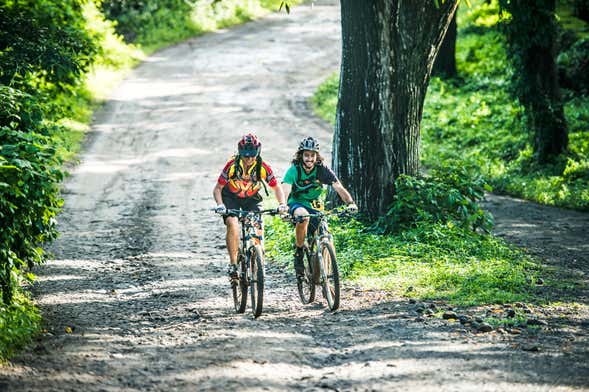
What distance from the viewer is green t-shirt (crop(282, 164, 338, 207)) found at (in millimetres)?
8719

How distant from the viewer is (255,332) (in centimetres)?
763

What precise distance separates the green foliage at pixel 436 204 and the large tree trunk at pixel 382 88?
25cm

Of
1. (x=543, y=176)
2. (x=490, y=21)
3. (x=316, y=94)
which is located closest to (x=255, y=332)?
(x=543, y=176)

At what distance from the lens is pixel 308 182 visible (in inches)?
344

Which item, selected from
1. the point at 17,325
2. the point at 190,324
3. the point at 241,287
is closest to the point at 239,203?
the point at 241,287

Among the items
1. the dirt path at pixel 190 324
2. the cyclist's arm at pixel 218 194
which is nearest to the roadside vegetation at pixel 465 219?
the dirt path at pixel 190 324

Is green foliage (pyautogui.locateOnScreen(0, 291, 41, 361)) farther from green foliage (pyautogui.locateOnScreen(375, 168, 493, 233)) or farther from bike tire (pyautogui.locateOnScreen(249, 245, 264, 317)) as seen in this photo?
green foliage (pyautogui.locateOnScreen(375, 168, 493, 233))

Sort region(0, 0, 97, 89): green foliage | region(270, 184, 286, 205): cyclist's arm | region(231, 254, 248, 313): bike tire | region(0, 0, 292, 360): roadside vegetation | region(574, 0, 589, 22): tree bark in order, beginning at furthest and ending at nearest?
region(574, 0, 589, 22): tree bark → region(0, 0, 97, 89): green foliage → region(270, 184, 286, 205): cyclist's arm → region(231, 254, 248, 313): bike tire → region(0, 0, 292, 360): roadside vegetation

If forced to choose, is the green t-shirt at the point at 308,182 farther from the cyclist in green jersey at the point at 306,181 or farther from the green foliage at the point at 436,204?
the green foliage at the point at 436,204

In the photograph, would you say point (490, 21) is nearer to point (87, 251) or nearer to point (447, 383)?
point (87, 251)

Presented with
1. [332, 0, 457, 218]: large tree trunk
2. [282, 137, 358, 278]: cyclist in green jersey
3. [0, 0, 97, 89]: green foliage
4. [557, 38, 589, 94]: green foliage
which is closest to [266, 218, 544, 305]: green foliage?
[332, 0, 457, 218]: large tree trunk

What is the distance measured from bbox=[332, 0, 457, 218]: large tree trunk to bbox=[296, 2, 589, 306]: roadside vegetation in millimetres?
408

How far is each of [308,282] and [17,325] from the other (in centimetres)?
327

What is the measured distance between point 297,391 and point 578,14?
2086cm
